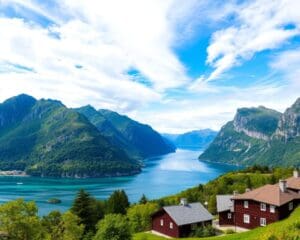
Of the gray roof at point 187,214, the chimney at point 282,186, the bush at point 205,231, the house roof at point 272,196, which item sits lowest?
the bush at point 205,231

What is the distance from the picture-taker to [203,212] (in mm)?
59375

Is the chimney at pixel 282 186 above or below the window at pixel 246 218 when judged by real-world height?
above

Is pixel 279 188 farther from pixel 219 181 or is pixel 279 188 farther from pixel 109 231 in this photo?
pixel 219 181

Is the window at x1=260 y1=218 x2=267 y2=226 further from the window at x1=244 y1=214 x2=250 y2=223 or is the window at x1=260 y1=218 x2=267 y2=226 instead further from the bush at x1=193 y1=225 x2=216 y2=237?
the bush at x1=193 y1=225 x2=216 y2=237

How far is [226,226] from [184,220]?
662cm

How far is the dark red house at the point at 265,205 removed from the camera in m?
49.2

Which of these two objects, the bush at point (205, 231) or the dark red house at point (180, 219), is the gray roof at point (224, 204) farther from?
the bush at point (205, 231)

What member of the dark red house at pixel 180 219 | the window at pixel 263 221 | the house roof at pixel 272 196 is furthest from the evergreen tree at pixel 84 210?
the window at pixel 263 221

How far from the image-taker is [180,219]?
5641 centimetres

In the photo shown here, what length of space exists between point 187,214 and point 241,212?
8240 millimetres

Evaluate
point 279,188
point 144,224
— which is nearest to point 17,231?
point 279,188

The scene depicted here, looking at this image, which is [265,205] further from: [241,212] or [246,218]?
[241,212]

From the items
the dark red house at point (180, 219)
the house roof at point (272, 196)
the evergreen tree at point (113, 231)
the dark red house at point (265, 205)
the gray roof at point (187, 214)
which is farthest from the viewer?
the gray roof at point (187, 214)

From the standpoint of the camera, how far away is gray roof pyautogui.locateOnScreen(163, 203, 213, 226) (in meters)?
56.5
